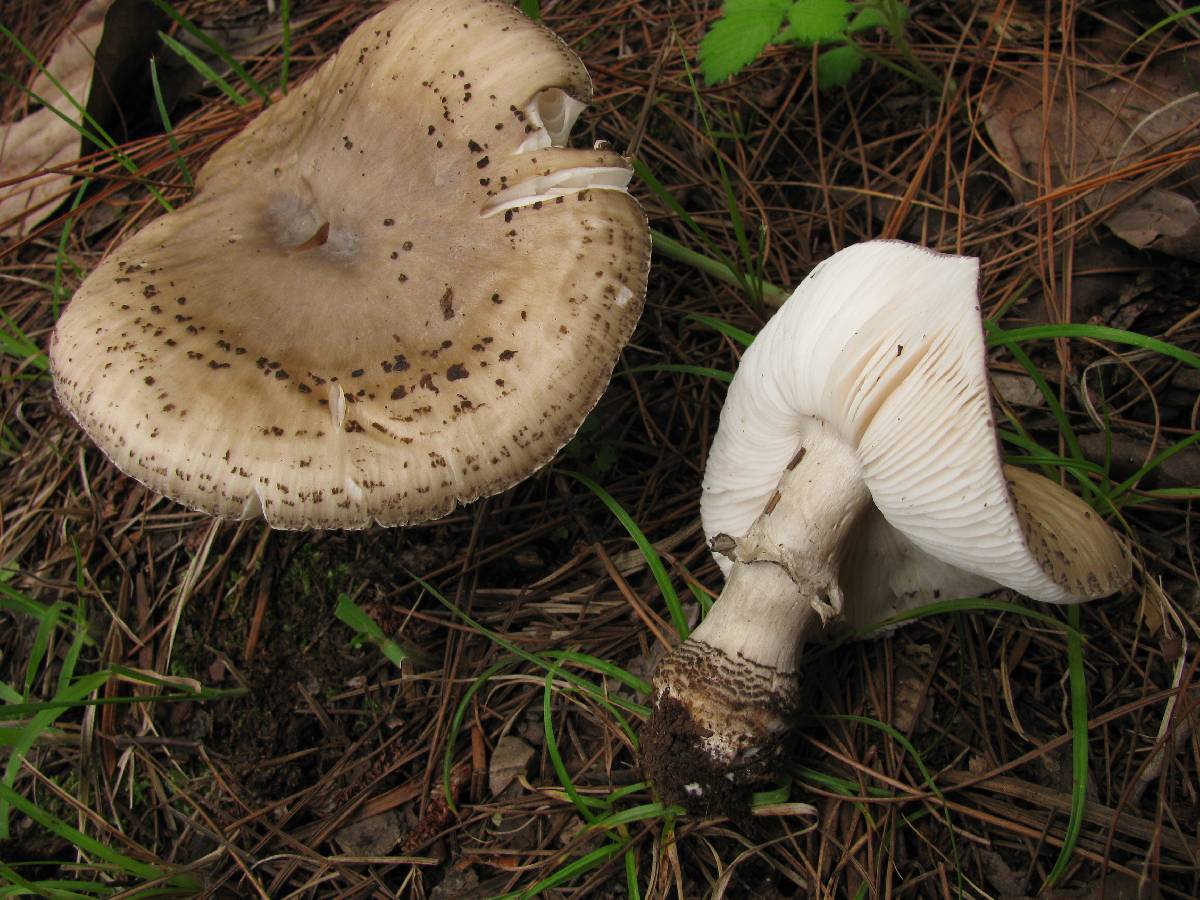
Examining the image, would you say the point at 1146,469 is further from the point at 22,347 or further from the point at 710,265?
the point at 22,347

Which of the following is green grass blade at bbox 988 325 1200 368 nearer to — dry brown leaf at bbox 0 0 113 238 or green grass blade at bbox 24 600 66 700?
green grass blade at bbox 24 600 66 700

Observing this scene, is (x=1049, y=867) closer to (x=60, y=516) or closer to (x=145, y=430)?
(x=145, y=430)

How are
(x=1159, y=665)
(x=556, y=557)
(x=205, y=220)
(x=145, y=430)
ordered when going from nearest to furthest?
(x=145, y=430)
(x=1159, y=665)
(x=205, y=220)
(x=556, y=557)

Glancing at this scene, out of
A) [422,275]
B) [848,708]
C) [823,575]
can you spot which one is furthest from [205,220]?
[848,708]

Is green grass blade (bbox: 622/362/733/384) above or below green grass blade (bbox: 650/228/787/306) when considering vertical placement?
below

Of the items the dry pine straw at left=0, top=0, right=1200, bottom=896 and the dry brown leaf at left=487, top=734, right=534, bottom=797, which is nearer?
the dry pine straw at left=0, top=0, right=1200, bottom=896

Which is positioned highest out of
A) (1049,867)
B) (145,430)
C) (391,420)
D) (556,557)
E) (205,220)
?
(205,220)

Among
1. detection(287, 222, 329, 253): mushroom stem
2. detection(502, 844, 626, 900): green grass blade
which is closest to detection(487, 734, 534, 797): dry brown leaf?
detection(502, 844, 626, 900): green grass blade

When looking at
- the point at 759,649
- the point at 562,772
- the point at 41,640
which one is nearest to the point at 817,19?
the point at 759,649
